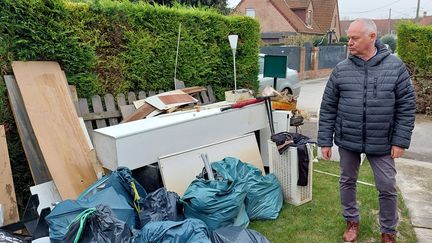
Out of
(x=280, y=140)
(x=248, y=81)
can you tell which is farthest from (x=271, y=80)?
(x=280, y=140)

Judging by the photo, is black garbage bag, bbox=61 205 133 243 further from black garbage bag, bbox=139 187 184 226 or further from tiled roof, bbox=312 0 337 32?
tiled roof, bbox=312 0 337 32

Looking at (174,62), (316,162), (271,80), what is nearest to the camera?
(174,62)

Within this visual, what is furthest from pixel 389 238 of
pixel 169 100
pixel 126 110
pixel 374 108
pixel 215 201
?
pixel 126 110

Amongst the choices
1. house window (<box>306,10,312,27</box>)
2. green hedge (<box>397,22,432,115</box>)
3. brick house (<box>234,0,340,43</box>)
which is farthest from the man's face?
house window (<box>306,10,312,27</box>)

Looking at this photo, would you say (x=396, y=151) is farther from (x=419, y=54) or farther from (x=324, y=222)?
(x=419, y=54)

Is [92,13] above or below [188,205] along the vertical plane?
above

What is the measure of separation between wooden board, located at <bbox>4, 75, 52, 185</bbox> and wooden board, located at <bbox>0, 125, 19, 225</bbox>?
0.16 metres

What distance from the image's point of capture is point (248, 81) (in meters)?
6.12

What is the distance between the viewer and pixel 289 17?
29172 mm

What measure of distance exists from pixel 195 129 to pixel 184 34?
5.76 ft

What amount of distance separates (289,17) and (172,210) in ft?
93.3

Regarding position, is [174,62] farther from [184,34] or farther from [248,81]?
[248,81]

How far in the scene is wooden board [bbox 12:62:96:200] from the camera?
340 centimetres

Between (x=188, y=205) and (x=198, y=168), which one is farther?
(x=198, y=168)
